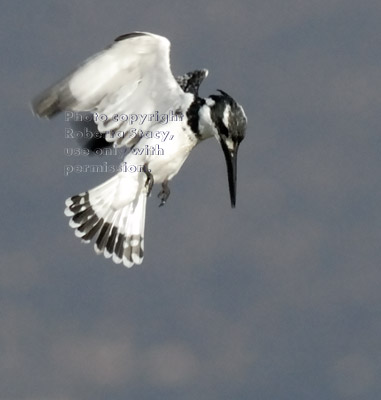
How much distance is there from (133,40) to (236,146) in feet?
4.49

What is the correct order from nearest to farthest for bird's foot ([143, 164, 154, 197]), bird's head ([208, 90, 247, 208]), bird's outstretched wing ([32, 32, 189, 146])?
bird's outstretched wing ([32, 32, 189, 146]), bird's head ([208, 90, 247, 208]), bird's foot ([143, 164, 154, 197])

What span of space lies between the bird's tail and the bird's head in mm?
920

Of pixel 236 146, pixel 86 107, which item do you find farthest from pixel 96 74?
pixel 236 146

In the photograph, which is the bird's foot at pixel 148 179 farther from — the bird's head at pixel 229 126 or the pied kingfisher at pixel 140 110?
the bird's head at pixel 229 126

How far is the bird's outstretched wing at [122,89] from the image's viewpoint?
43.9 feet

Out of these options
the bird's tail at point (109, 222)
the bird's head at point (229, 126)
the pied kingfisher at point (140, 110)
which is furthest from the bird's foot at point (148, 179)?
the bird's head at point (229, 126)

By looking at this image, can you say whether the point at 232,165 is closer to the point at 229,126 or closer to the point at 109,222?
the point at 229,126

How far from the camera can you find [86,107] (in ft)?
44.7

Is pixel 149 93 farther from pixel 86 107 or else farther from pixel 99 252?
pixel 99 252

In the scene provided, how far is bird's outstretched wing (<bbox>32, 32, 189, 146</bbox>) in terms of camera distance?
43.9 feet

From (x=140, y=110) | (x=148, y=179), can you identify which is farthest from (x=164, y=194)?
(x=140, y=110)

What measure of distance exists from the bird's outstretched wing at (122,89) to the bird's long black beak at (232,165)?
23.7 inches

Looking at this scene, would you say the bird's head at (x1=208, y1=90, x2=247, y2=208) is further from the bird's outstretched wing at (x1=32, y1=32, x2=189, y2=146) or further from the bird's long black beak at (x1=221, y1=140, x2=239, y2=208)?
the bird's outstretched wing at (x1=32, y1=32, x2=189, y2=146)

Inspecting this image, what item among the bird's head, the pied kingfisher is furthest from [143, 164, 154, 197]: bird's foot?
the bird's head
